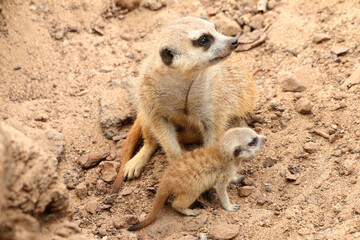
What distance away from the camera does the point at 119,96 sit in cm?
413

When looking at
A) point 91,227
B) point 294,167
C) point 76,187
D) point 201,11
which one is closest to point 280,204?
point 294,167

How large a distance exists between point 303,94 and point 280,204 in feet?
3.74

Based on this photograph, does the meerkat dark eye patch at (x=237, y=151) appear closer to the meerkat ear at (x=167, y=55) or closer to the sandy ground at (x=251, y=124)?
the sandy ground at (x=251, y=124)

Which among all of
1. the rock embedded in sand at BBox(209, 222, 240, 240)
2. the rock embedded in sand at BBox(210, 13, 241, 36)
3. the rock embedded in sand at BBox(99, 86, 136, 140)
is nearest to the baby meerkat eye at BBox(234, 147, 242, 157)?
the rock embedded in sand at BBox(209, 222, 240, 240)

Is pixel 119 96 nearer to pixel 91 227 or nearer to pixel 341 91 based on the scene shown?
pixel 91 227

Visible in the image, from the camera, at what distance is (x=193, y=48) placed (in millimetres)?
2980

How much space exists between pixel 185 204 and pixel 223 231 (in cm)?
31

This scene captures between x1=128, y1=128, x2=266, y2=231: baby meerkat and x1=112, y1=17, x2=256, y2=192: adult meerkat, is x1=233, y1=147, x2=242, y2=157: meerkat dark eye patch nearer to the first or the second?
x1=128, y1=128, x2=266, y2=231: baby meerkat

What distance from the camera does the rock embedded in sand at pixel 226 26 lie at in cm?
457

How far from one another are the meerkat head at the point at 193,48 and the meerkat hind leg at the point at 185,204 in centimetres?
82

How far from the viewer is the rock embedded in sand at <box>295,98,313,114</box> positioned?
3.60 m

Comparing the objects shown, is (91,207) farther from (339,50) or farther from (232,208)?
(339,50)

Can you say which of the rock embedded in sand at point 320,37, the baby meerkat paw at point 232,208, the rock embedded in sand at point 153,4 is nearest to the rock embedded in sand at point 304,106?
the rock embedded in sand at point 320,37

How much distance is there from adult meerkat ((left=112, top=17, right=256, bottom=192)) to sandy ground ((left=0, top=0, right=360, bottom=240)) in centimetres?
18
